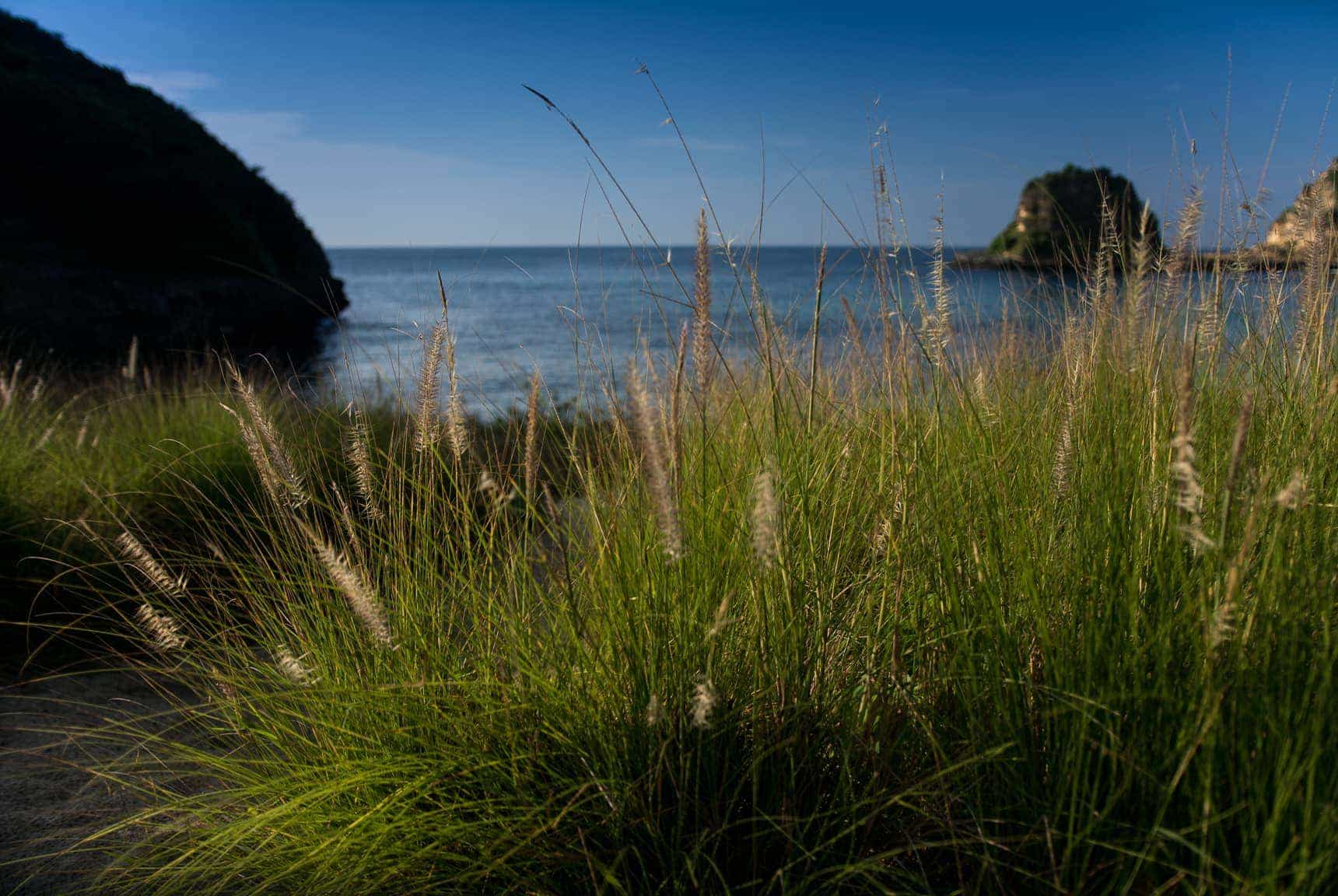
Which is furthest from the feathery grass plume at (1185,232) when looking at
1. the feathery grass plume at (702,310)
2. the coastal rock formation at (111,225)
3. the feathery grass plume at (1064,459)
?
the coastal rock formation at (111,225)

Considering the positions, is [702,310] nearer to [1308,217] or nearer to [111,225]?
[1308,217]

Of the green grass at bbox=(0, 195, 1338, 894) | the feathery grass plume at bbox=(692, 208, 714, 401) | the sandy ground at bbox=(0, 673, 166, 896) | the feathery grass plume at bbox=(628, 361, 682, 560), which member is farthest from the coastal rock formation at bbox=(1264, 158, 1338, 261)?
the sandy ground at bbox=(0, 673, 166, 896)

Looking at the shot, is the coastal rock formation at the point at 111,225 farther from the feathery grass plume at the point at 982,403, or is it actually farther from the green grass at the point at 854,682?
the feathery grass plume at the point at 982,403

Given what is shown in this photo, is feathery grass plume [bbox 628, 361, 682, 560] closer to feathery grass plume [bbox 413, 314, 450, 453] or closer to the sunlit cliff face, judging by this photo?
feathery grass plume [bbox 413, 314, 450, 453]

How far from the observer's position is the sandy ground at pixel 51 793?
2172 millimetres

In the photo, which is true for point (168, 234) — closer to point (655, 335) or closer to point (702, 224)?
point (655, 335)

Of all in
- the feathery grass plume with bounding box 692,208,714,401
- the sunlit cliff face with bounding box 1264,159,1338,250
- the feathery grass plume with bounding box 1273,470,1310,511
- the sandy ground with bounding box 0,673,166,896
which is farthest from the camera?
the sandy ground with bounding box 0,673,166,896

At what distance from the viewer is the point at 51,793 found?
Result: 8.68ft

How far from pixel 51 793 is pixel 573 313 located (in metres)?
2.34

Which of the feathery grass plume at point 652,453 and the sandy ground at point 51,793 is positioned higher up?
the feathery grass plume at point 652,453

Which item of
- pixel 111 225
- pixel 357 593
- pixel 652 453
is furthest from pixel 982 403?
pixel 111 225

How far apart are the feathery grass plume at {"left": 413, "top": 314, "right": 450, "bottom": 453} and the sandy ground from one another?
1069mm

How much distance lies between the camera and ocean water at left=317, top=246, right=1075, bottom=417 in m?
2.23

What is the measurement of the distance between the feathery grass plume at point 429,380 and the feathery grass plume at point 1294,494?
1455 mm
